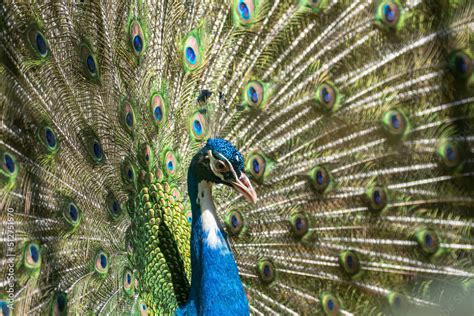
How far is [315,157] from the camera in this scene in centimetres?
263

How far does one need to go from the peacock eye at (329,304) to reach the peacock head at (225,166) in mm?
836

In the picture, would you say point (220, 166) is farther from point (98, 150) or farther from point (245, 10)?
point (245, 10)

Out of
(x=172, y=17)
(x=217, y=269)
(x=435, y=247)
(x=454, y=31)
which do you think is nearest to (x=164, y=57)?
(x=172, y=17)

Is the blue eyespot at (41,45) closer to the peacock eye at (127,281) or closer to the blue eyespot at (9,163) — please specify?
the blue eyespot at (9,163)

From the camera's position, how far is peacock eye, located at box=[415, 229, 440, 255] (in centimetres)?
255

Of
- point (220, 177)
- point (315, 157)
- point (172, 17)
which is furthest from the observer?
point (315, 157)

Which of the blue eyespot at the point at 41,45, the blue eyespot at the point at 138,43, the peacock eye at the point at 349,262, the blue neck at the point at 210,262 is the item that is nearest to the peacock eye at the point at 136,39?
the blue eyespot at the point at 138,43

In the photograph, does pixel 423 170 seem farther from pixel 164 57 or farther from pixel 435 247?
pixel 164 57

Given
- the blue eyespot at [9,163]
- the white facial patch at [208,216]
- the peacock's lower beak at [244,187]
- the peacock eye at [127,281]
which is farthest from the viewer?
the peacock eye at [127,281]

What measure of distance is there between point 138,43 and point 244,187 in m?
0.75

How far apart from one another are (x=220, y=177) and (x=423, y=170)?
2.90ft

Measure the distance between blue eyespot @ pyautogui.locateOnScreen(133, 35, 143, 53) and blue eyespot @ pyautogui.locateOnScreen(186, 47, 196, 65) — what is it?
6.7 inches

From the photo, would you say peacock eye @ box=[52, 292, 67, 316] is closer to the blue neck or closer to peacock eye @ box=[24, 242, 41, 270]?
peacock eye @ box=[24, 242, 41, 270]

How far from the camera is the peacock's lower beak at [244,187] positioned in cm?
193
